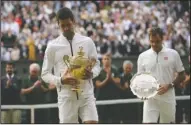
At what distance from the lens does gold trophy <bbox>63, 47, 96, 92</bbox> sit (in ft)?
29.0

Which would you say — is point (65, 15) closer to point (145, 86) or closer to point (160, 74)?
point (145, 86)

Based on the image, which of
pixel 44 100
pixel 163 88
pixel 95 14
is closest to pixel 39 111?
pixel 44 100

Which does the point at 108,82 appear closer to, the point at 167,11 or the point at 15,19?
the point at 15,19

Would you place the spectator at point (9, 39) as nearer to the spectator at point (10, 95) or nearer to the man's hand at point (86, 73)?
the spectator at point (10, 95)

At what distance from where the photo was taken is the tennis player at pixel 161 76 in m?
10.2

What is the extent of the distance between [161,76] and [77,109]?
5.51 ft

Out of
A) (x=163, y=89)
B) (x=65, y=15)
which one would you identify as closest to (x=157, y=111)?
(x=163, y=89)

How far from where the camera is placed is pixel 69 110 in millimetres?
9094

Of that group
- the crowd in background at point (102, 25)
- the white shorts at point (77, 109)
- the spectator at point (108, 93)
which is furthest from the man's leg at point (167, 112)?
the crowd in background at point (102, 25)

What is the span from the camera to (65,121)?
914 cm

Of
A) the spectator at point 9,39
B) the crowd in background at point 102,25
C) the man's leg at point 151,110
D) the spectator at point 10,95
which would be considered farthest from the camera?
the spectator at point 9,39

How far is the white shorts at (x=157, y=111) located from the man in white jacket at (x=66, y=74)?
141cm

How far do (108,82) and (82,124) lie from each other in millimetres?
4968

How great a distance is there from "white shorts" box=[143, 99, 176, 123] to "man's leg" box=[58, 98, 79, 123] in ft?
4.92
